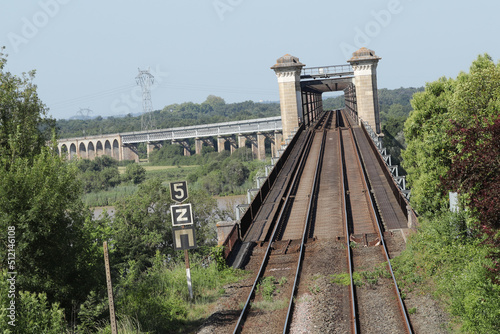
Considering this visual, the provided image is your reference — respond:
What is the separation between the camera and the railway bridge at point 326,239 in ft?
39.5

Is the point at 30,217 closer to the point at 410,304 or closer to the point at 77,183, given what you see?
the point at 77,183

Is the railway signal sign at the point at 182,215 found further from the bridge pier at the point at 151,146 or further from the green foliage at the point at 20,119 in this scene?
the bridge pier at the point at 151,146

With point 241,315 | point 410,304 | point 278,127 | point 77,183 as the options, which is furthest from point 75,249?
point 278,127

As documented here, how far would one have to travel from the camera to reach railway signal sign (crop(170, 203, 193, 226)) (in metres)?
14.8

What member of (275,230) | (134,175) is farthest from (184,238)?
(134,175)

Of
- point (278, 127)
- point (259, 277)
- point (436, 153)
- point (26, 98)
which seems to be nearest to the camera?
point (259, 277)

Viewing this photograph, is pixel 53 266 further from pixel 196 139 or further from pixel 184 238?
pixel 196 139

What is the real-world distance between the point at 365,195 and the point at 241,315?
496 inches

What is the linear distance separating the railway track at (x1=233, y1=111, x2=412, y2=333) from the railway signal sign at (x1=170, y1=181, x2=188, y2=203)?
2790mm

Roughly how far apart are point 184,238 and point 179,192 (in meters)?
1.20

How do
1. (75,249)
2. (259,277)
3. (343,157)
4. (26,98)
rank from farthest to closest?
(343,157) < (26,98) < (259,277) < (75,249)

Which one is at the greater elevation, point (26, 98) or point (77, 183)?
point (26, 98)

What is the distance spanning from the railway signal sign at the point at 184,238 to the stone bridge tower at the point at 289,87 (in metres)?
32.4

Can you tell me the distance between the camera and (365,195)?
77.7ft
